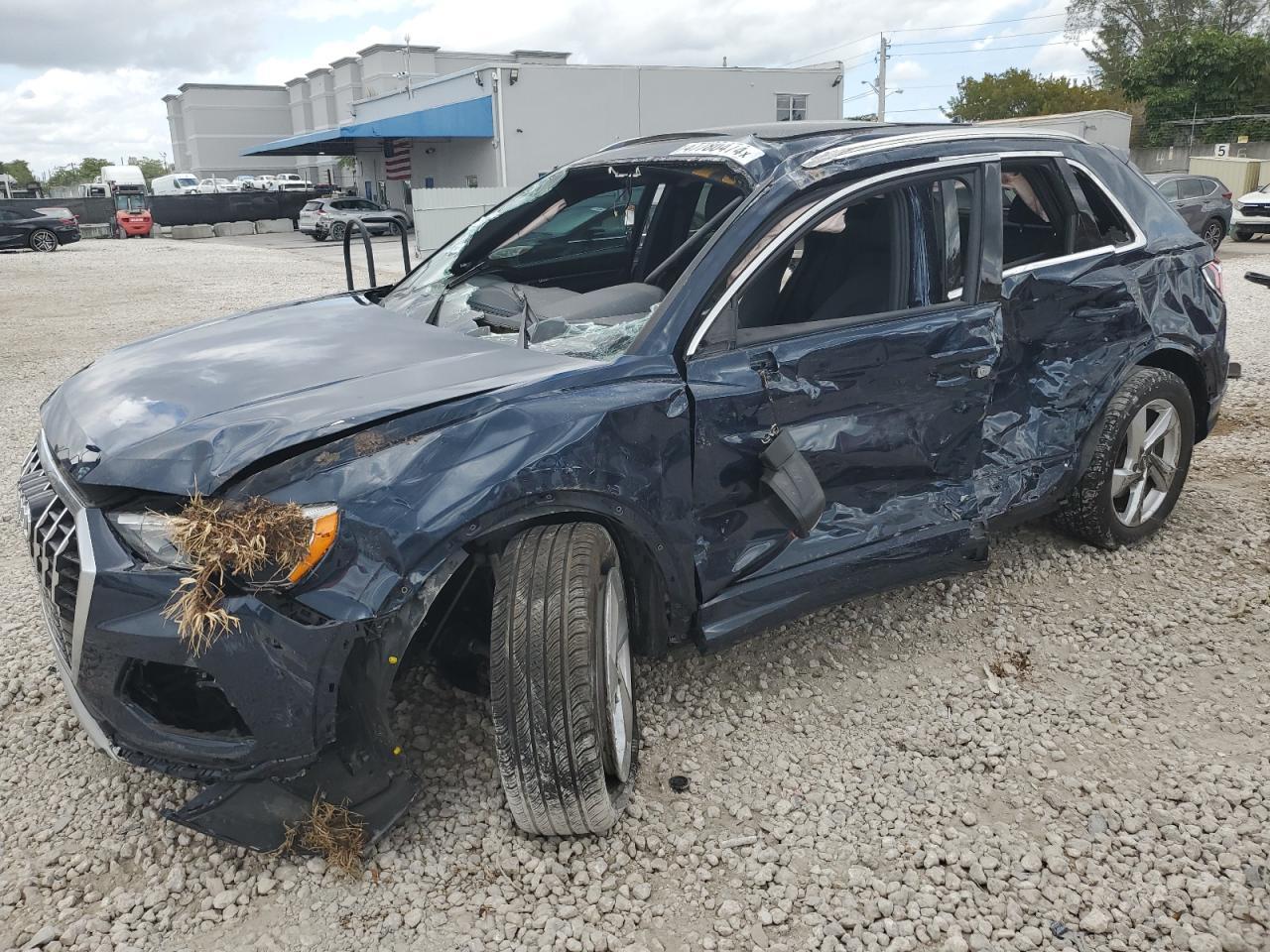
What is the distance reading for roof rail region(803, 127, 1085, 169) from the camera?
314 centimetres

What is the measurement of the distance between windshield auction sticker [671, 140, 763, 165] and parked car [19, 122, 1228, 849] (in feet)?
0.05

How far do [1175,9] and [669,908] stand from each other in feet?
211

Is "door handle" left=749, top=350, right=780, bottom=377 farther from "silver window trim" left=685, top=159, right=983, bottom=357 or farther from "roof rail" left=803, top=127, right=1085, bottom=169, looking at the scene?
"roof rail" left=803, top=127, right=1085, bottom=169

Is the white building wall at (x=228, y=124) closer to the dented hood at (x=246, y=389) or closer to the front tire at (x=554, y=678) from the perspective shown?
the dented hood at (x=246, y=389)

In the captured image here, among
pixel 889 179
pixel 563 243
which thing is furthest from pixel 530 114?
pixel 889 179

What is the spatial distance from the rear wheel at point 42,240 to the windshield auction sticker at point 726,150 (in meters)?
29.6

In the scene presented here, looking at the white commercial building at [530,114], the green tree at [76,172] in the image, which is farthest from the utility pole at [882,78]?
the green tree at [76,172]

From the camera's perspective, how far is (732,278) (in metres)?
2.88

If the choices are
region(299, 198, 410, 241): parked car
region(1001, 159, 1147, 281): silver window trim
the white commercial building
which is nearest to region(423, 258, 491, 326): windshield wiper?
region(1001, 159, 1147, 281): silver window trim

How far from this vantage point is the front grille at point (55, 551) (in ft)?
7.64

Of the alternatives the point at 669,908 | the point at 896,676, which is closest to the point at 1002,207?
the point at 896,676

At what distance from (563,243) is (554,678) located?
7.88 ft

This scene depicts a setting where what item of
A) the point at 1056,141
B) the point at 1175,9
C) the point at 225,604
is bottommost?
the point at 225,604

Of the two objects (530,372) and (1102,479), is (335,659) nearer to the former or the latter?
(530,372)
